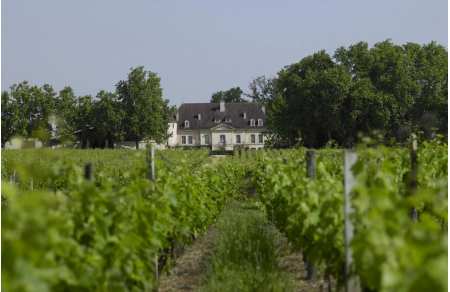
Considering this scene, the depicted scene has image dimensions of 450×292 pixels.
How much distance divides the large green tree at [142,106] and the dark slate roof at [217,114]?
18012mm

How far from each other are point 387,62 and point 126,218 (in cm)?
4476

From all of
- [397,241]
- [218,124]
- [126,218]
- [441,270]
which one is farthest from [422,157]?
[218,124]

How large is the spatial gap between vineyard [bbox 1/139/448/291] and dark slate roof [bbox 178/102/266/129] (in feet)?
239

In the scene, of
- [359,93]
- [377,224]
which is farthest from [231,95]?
[377,224]

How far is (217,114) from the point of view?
274 ft

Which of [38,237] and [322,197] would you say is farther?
[322,197]

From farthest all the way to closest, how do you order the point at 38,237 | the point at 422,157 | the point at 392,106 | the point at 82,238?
the point at 392,106 → the point at 422,157 → the point at 82,238 → the point at 38,237

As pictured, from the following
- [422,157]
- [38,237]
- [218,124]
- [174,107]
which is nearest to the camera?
[38,237]

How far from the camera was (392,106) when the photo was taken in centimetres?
4475

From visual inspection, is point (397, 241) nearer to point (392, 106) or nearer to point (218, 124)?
point (392, 106)

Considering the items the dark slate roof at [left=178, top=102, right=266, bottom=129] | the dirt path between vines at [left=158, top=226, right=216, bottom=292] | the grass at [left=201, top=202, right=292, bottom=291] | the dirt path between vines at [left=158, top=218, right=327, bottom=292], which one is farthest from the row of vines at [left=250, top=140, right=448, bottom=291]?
the dark slate roof at [left=178, top=102, right=266, bottom=129]

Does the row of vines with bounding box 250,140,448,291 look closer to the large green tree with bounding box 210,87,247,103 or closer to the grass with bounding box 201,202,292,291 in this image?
the grass with bounding box 201,202,292,291

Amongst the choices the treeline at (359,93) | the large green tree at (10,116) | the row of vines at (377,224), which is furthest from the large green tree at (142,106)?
the row of vines at (377,224)

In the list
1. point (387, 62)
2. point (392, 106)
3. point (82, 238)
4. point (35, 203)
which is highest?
point (387, 62)
